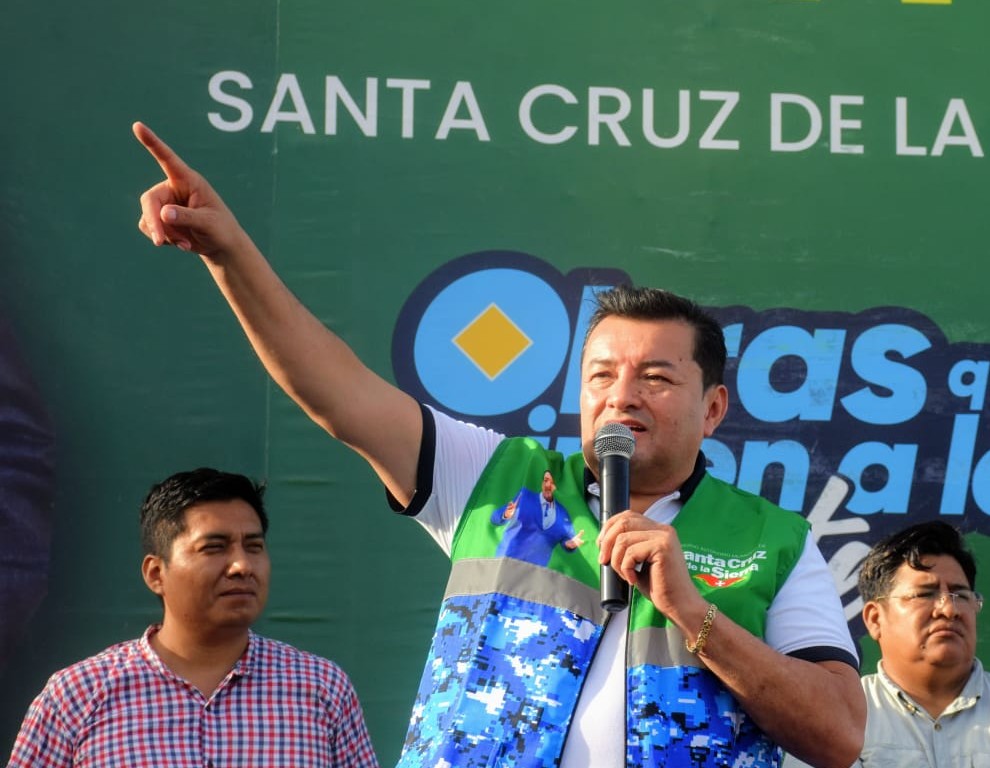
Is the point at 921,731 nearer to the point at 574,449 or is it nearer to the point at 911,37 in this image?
the point at 574,449

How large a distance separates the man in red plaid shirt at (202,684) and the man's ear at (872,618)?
131cm

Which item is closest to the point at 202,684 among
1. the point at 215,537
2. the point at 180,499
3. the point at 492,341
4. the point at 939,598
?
the point at 215,537

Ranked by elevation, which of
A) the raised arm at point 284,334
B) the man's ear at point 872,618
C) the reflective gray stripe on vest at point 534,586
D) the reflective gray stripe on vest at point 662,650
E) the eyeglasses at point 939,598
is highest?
the raised arm at point 284,334

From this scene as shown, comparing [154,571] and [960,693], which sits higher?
[154,571]

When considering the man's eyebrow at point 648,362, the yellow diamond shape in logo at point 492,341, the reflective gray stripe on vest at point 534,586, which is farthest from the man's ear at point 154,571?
the man's eyebrow at point 648,362

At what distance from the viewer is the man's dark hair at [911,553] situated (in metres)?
3.47

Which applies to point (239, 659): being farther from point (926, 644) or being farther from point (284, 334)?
point (926, 644)

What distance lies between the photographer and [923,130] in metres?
3.74

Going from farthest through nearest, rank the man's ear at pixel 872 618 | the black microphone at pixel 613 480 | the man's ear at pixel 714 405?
the man's ear at pixel 872 618
the man's ear at pixel 714 405
the black microphone at pixel 613 480

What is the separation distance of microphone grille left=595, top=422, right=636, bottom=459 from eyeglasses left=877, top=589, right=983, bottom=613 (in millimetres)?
1646

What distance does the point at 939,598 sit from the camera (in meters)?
3.47

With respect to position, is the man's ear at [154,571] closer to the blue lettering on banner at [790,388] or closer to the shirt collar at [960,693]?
the blue lettering on banner at [790,388]

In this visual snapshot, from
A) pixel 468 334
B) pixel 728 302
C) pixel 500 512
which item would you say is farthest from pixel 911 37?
pixel 500 512

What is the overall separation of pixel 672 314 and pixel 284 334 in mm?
605
